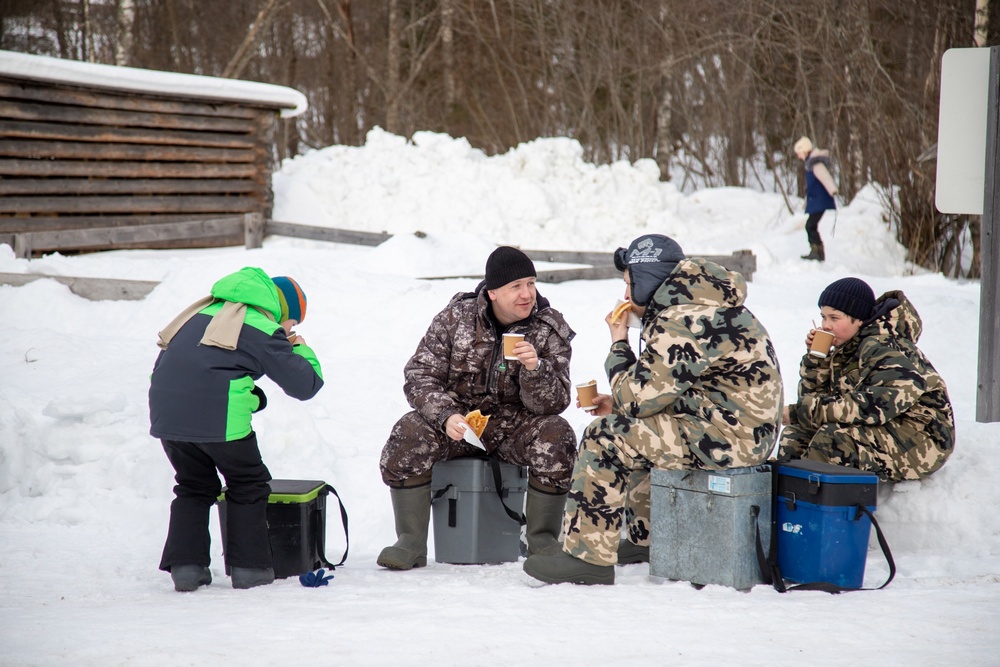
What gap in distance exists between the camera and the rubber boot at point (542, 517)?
4.13 meters

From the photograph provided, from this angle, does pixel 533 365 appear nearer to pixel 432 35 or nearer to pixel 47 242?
pixel 47 242

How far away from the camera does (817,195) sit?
472 inches

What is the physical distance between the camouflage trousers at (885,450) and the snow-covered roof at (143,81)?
953cm

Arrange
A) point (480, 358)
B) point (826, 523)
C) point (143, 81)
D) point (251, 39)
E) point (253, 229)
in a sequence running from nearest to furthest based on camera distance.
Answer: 1. point (826, 523)
2. point (480, 358)
3. point (143, 81)
4. point (253, 229)
5. point (251, 39)

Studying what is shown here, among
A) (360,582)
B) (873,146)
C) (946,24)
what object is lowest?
(360,582)

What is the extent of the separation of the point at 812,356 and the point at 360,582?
234 cm

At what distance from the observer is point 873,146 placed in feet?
46.8

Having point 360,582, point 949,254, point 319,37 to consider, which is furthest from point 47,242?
point 319,37

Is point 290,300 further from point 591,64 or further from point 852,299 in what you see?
point 591,64

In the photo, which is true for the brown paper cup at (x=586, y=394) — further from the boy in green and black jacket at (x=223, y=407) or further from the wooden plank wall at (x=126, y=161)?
the wooden plank wall at (x=126, y=161)

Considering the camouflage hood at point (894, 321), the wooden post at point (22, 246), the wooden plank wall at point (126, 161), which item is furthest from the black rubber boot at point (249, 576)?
the wooden plank wall at point (126, 161)

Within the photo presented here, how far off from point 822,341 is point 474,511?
5.81 feet

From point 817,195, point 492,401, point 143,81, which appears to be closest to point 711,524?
point 492,401

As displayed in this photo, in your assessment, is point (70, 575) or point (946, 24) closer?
point (70, 575)
